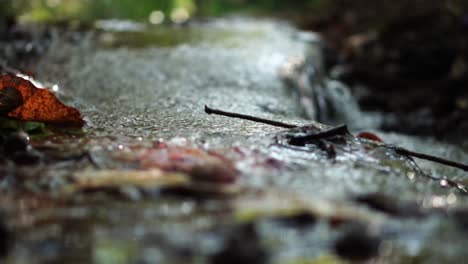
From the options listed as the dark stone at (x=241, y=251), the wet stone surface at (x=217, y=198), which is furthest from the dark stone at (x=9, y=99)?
the dark stone at (x=241, y=251)

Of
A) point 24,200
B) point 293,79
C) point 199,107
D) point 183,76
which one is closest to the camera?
point 24,200

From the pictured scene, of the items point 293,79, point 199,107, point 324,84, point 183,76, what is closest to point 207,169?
point 199,107

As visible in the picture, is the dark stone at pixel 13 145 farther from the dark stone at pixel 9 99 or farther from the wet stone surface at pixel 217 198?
the dark stone at pixel 9 99

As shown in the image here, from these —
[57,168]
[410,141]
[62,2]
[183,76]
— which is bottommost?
[410,141]

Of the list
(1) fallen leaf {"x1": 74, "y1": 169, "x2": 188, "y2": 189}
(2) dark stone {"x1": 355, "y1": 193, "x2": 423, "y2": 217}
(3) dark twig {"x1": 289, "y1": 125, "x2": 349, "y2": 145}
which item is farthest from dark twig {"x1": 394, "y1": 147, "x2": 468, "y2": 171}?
(1) fallen leaf {"x1": 74, "y1": 169, "x2": 188, "y2": 189}

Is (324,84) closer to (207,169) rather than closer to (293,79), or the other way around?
(293,79)

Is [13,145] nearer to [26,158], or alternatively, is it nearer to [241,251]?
[26,158]

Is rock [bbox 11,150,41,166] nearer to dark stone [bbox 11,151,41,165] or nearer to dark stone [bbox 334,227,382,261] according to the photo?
dark stone [bbox 11,151,41,165]

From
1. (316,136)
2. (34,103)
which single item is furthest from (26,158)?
(316,136)
